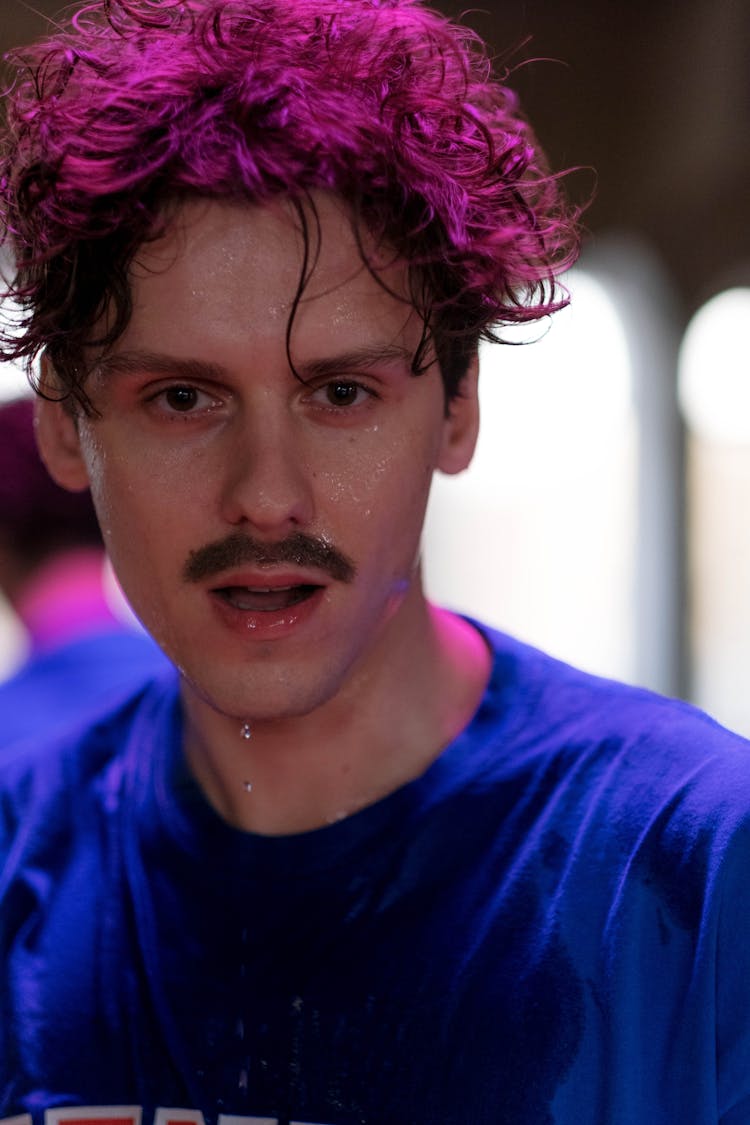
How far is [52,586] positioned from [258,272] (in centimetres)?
168

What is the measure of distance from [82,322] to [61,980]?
2.14 ft

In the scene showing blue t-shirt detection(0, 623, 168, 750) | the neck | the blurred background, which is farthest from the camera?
the blurred background

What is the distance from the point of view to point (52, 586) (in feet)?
9.38

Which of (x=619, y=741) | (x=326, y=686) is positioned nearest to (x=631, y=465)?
(x=619, y=741)

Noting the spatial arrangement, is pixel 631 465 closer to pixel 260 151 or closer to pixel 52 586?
pixel 52 586

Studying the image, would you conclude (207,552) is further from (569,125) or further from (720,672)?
(720,672)

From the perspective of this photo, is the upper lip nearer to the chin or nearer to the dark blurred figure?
the chin

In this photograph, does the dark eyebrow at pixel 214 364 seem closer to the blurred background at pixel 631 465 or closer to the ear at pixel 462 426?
the ear at pixel 462 426

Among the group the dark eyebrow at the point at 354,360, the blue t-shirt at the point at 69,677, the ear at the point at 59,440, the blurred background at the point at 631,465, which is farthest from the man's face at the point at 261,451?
the blurred background at the point at 631,465

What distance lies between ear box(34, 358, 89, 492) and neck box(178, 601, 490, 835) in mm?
302

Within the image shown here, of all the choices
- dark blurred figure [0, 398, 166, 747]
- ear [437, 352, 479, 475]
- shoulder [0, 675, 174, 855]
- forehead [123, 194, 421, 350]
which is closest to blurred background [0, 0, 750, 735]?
dark blurred figure [0, 398, 166, 747]

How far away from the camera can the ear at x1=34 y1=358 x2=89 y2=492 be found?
152 cm

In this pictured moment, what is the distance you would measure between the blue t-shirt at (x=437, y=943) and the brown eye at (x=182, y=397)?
431mm

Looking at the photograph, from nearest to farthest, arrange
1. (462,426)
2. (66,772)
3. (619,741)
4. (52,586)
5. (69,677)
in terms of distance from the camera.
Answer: (619,741)
(462,426)
(66,772)
(69,677)
(52,586)
